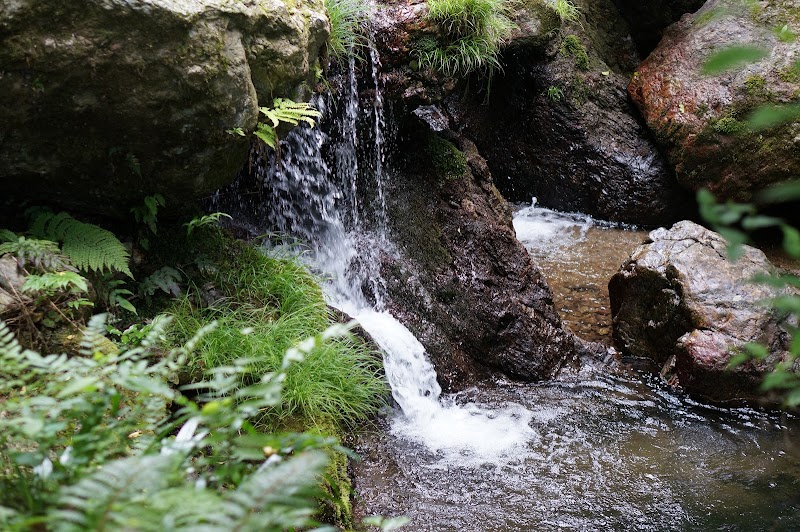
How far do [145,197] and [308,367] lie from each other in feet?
4.73

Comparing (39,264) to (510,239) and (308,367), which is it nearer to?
(308,367)

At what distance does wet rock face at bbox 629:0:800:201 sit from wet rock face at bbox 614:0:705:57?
33cm

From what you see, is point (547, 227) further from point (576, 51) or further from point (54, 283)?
point (54, 283)

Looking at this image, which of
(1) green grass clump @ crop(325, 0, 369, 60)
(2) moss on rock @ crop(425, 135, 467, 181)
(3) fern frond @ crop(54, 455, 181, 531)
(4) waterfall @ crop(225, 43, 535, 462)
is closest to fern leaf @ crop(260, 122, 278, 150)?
(4) waterfall @ crop(225, 43, 535, 462)

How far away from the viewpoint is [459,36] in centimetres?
566

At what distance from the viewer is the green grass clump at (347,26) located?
5.12m

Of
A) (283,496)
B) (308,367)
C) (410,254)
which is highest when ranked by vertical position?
(283,496)

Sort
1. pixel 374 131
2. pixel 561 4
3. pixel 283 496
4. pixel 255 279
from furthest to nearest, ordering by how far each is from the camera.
→ pixel 561 4 < pixel 374 131 < pixel 255 279 < pixel 283 496

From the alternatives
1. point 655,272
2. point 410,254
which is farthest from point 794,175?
point 410,254

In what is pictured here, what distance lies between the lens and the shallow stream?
358cm

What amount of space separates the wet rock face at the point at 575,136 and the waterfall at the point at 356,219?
290 cm

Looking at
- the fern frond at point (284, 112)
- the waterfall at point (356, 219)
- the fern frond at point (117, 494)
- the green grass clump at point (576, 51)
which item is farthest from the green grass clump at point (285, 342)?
the green grass clump at point (576, 51)

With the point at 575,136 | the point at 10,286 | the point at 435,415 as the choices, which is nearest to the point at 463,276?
the point at 435,415

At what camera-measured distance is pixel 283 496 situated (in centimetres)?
126
